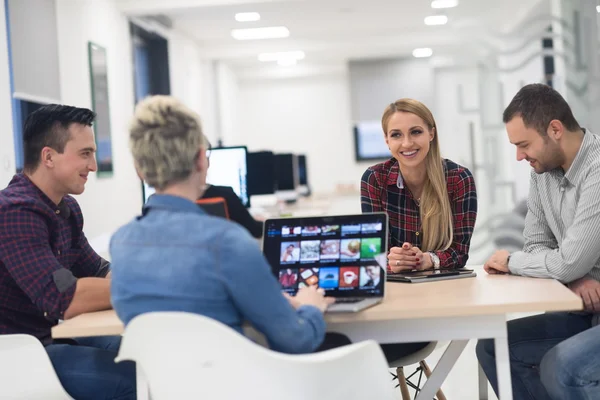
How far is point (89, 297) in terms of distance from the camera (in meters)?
2.07

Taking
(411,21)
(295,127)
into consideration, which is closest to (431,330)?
(411,21)

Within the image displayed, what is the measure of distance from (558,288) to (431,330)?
379 mm

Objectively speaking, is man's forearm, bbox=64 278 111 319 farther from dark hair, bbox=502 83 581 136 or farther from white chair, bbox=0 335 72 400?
dark hair, bbox=502 83 581 136

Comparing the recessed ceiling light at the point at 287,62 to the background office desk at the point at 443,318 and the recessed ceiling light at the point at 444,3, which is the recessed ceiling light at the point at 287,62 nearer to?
the recessed ceiling light at the point at 444,3

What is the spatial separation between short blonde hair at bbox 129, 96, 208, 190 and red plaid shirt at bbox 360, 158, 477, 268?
131 centimetres

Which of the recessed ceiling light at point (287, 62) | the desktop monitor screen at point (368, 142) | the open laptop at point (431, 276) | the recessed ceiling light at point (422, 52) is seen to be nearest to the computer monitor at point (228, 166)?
the open laptop at point (431, 276)

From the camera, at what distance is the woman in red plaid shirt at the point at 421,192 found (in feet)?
8.97

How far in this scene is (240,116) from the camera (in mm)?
15977

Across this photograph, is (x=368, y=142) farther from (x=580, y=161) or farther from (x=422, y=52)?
(x=580, y=161)

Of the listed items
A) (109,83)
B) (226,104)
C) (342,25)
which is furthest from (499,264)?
(226,104)

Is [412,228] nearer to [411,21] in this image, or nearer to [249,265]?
[249,265]

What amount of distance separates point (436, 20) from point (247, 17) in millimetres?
2975

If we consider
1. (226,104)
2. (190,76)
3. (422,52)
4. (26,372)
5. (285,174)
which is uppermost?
(422,52)

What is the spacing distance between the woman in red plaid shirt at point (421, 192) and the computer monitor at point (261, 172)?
11.5 feet
